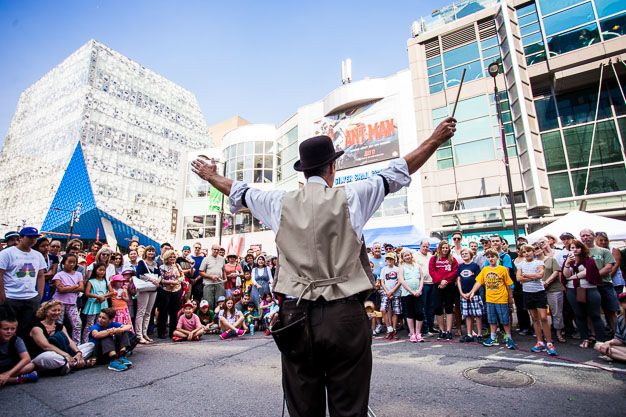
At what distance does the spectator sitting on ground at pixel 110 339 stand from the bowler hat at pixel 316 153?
501cm

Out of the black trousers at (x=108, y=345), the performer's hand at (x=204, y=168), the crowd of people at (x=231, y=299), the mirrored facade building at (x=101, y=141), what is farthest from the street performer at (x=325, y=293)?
the mirrored facade building at (x=101, y=141)

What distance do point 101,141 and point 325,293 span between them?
64.0 meters

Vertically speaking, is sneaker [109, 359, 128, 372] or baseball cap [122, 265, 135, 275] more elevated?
baseball cap [122, 265, 135, 275]

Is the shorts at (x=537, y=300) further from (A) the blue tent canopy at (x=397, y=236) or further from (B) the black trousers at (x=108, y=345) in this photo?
(A) the blue tent canopy at (x=397, y=236)

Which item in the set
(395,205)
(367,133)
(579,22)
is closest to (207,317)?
(395,205)

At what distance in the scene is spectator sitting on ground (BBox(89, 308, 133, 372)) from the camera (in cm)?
536

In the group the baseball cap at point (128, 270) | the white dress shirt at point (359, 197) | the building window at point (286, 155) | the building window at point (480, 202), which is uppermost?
the building window at point (286, 155)

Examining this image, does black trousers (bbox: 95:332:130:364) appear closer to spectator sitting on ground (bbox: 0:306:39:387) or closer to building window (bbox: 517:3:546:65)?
spectator sitting on ground (bbox: 0:306:39:387)

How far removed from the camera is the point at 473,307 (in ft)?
22.4

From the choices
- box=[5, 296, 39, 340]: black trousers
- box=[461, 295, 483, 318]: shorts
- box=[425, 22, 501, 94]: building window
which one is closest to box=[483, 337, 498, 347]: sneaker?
box=[461, 295, 483, 318]: shorts

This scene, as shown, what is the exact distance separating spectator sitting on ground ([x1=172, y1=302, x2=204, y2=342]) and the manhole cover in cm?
560

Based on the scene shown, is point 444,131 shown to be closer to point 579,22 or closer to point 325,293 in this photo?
point 325,293

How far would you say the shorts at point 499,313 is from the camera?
6.25 metres

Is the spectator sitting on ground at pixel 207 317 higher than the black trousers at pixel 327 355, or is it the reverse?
the black trousers at pixel 327 355
